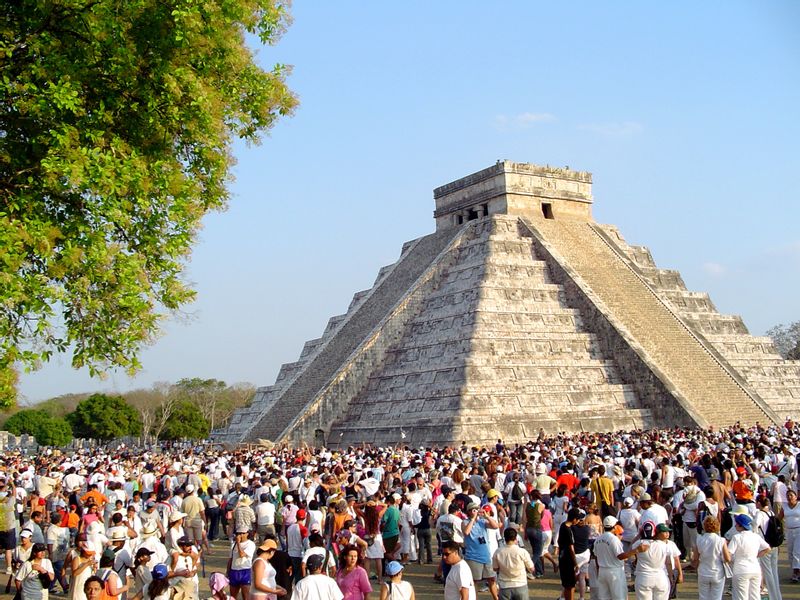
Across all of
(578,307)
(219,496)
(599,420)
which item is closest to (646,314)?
(578,307)

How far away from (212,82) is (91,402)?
5838 cm

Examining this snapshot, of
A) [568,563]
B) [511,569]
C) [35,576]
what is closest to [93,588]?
[35,576]

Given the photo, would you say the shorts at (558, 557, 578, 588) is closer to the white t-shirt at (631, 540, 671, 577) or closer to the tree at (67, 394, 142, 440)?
the white t-shirt at (631, 540, 671, 577)

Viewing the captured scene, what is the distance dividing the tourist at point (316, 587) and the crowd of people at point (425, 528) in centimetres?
1

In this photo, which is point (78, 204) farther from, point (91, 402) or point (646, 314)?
point (91, 402)

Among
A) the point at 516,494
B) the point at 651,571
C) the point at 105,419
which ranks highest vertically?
the point at 105,419

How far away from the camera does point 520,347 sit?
31422 millimetres

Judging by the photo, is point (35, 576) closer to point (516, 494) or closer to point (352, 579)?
point (352, 579)

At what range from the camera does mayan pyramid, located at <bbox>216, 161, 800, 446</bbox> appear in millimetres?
29688

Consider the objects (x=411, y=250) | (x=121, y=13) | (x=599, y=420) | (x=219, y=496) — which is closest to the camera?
(x=121, y=13)

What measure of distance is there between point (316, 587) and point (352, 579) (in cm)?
76

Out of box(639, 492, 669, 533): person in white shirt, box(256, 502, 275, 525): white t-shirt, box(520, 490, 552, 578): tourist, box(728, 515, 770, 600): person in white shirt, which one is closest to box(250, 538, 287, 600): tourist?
box(639, 492, 669, 533): person in white shirt

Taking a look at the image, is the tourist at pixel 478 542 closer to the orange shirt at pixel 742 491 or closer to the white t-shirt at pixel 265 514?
the orange shirt at pixel 742 491

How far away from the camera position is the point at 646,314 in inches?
1414
